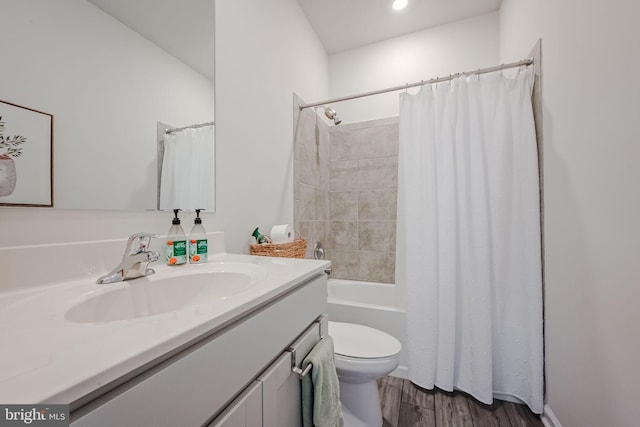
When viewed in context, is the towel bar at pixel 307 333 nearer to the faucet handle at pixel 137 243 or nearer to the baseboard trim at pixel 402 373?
the faucet handle at pixel 137 243

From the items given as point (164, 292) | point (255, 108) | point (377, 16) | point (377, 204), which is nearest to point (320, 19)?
point (377, 16)

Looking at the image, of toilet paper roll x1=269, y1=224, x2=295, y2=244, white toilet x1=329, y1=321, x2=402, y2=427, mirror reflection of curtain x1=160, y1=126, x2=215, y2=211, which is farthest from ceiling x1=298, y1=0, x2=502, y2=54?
white toilet x1=329, y1=321, x2=402, y2=427

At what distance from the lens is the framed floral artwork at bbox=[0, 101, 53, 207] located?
58 cm

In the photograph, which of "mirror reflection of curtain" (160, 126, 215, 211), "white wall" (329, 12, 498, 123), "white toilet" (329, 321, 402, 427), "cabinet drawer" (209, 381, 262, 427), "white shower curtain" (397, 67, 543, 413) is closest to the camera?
"cabinet drawer" (209, 381, 262, 427)

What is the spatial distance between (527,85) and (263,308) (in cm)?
174

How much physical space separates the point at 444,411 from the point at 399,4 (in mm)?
2655

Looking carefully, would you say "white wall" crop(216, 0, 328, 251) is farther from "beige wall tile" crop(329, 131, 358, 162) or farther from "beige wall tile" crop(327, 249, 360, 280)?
"beige wall tile" crop(327, 249, 360, 280)

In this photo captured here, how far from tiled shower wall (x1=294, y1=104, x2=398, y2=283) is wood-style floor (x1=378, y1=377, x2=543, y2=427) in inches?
36.7

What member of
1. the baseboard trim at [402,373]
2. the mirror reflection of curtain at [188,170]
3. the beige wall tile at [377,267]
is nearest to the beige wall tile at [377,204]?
the beige wall tile at [377,267]

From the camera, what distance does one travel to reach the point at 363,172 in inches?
91.9

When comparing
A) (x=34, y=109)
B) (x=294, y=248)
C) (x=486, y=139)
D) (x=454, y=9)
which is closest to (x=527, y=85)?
(x=486, y=139)

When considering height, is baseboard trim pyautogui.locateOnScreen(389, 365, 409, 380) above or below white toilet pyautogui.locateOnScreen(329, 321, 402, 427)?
below

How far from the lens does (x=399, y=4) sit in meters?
1.88

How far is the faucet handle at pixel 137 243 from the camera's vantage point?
0.71 metres
